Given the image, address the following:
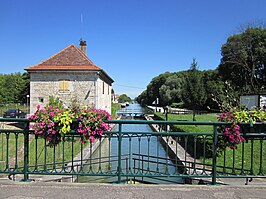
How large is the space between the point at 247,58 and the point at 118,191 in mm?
40763

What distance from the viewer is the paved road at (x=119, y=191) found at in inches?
132

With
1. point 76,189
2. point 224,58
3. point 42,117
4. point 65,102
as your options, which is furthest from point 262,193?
point 224,58

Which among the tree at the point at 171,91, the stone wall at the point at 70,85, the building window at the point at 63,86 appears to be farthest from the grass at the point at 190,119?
the tree at the point at 171,91

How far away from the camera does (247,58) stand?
3916cm

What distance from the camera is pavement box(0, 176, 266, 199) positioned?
11.0ft

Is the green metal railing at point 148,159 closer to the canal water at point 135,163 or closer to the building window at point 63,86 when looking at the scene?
the canal water at point 135,163

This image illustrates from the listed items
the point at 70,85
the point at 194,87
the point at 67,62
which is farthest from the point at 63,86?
the point at 194,87

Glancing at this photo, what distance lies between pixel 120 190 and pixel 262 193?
2003 mm

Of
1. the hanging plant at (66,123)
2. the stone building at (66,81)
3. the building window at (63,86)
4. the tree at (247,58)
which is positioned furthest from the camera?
the tree at (247,58)

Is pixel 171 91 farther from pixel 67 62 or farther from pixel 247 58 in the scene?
pixel 67 62

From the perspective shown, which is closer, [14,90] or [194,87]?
[194,87]

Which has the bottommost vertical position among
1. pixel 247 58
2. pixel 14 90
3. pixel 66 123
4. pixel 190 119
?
pixel 190 119

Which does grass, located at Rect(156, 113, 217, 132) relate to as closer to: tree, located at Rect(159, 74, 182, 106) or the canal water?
the canal water

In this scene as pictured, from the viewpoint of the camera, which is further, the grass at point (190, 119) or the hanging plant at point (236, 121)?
the grass at point (190, 119)
